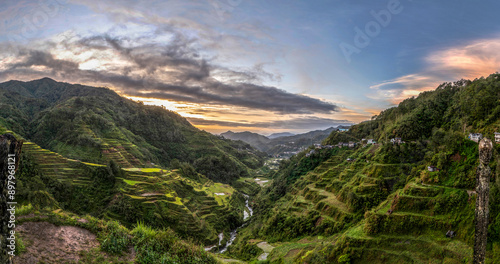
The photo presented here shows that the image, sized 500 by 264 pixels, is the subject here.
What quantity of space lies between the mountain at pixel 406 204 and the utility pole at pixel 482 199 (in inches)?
726

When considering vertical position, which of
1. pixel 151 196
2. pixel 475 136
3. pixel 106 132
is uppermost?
pixel 475 136

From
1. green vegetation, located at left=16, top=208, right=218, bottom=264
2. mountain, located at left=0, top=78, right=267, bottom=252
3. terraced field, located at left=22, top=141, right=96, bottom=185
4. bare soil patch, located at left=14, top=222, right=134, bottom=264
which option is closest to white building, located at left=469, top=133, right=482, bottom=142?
green vegetation, located at left=16, top=208, right=218, bottom=264

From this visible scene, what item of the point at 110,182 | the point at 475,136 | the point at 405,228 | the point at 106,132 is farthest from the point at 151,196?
the point at 475,136

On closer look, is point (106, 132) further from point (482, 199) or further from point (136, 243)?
point (482, 199)

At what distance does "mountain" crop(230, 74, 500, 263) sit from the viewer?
64.4ft

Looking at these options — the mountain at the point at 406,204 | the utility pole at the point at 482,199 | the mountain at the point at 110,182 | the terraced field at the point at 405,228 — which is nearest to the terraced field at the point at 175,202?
the mountain at the point at 110,182

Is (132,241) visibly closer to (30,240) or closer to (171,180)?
(30,240)

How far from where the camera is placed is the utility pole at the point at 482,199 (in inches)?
183

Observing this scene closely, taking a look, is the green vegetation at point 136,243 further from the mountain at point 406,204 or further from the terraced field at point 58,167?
the terraced field at point 58,167

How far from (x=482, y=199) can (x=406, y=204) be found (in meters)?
22.1

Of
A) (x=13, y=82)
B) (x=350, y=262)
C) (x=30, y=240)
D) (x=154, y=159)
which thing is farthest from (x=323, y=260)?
(x=13, y=82)

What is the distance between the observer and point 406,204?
74.8 ft

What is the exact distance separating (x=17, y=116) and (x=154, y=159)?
176 feet

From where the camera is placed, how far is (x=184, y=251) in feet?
40.6
